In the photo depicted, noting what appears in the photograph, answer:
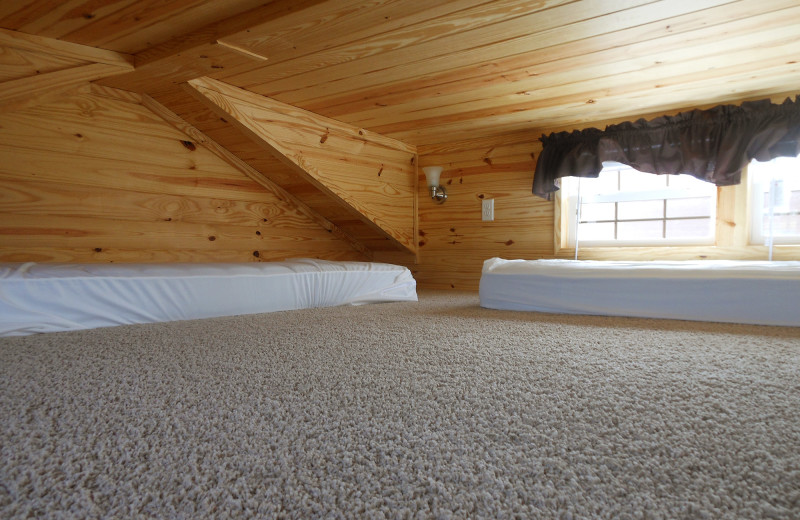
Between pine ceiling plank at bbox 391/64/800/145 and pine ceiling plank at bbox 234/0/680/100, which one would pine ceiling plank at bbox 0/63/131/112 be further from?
pine ceiling plank at bbox 391/64/800/145

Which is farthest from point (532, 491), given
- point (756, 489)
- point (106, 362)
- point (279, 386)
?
point (106, 362)

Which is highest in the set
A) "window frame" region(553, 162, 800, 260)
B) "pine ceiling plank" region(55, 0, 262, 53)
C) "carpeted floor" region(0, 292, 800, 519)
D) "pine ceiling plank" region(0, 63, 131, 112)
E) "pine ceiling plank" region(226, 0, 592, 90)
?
"pine ceiling plank" region(55, 0, 262, 53)

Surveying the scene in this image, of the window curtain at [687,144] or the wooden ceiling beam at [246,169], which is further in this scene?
the wooden ceiling beam at [246,169]

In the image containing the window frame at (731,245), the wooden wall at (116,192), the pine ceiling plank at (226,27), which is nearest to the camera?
the pine ceiling plank at (226,27)

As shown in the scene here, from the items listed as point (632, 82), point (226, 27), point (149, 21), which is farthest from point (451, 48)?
point (149, 21)

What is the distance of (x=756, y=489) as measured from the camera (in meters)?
0.58

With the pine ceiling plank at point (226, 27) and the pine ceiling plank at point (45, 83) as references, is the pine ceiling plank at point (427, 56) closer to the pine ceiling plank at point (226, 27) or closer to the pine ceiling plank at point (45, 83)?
the pine ceiling plank at point (226, 27)

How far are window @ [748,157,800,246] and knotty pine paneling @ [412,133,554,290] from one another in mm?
1096

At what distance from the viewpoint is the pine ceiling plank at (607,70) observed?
183cm

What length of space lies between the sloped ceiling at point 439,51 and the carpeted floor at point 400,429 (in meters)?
1.10

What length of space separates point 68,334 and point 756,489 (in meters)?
1.84

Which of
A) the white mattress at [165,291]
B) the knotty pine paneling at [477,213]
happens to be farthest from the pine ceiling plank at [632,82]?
the white mattress at [165,291]

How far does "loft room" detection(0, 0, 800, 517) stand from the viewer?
71 cm

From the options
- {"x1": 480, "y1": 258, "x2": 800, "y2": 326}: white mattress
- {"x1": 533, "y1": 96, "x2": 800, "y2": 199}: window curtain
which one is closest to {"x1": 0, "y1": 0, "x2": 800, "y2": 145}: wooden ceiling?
{"x1": 533, "y1": 96, "x2": 800, "y2": 199}: window curtain
